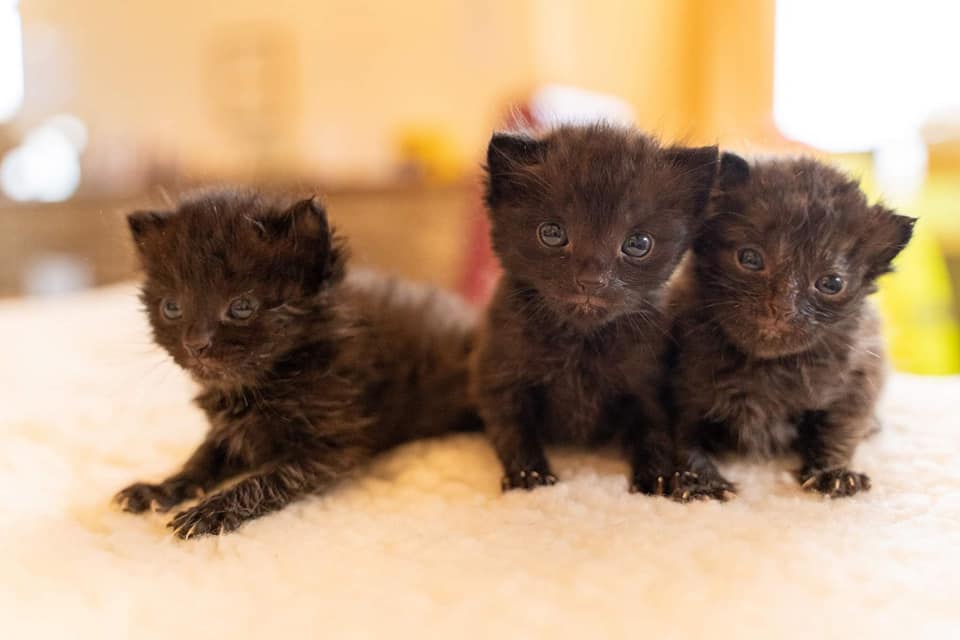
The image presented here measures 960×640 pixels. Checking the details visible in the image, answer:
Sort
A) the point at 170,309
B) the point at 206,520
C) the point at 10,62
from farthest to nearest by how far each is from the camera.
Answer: the point at 10,62, the point at 170,309, the point at 206,520

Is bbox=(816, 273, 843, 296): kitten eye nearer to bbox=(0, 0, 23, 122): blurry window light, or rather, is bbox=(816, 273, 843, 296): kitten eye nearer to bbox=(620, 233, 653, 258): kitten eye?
bbox=(620, 233, 653, 258): kitten eye

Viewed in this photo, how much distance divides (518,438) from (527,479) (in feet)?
0.34

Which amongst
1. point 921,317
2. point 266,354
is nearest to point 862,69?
point 921,317

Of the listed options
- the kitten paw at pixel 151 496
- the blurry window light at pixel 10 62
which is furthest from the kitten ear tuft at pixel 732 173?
the blurry window light at pixel 10 62

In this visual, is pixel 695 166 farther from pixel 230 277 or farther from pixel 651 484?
pixel 230 277

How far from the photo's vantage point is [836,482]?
1.39m

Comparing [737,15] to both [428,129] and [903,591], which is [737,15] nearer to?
[428,129]

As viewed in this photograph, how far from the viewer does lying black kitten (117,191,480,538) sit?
1365 mm

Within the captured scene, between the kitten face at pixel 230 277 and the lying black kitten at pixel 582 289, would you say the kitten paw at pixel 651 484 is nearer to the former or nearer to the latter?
the lying black kitten at pixel 582 289

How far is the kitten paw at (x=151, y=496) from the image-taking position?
4.66 ft

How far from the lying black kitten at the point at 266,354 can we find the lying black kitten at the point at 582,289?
24cm

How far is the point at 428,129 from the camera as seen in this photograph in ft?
16.0

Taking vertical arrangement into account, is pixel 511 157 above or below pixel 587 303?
above

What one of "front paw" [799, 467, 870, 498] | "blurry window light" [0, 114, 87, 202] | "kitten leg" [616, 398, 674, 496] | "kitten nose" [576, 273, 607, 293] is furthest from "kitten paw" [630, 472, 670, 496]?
"blurry window light" [0, 114, 87, 202]
